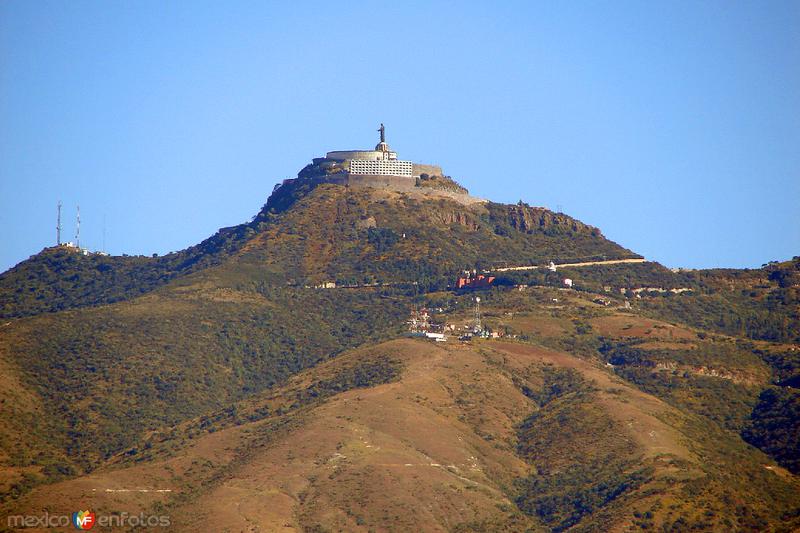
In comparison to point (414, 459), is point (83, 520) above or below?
below

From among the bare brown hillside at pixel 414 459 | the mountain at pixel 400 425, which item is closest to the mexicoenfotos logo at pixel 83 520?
the bare brown hillside at pixel 414 459

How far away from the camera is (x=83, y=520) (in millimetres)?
135000

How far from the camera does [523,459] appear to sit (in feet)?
508

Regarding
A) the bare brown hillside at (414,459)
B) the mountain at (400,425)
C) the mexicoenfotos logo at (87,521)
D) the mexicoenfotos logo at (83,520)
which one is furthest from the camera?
the mountain at (400,425)

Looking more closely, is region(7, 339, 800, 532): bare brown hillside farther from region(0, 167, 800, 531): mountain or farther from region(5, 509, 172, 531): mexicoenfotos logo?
region(5, 509, 172, 531): mexicoenfotos logo

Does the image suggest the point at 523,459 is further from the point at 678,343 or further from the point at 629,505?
the point at 678,343

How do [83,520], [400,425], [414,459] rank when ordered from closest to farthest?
[83,520]
[414,459]
[400,425]

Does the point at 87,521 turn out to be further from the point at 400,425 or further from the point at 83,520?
the point at 400,425

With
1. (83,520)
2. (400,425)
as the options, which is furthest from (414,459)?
(83,520)

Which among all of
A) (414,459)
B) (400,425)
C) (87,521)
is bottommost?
(87,521)

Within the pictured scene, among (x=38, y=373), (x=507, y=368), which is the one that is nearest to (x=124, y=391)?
(x=38, y=373)

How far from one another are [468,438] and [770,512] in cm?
2704

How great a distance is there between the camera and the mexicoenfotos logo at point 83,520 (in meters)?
135

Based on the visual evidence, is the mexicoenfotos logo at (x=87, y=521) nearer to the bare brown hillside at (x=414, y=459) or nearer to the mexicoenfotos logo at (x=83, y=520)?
the mexicoenfotos logo at (x=83, y=520)
